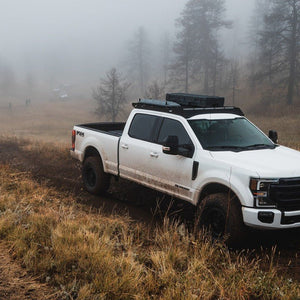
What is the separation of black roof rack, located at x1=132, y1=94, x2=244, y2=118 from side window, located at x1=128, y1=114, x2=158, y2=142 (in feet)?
0.62

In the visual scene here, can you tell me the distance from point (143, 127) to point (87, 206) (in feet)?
5.93

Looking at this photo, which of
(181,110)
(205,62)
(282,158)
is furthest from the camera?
(205,62)

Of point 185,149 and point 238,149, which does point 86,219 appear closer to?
point 185,149

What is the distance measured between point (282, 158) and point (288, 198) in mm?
751

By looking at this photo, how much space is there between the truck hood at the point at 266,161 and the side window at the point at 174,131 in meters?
0.71

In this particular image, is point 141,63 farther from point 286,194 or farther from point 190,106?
point 286,194

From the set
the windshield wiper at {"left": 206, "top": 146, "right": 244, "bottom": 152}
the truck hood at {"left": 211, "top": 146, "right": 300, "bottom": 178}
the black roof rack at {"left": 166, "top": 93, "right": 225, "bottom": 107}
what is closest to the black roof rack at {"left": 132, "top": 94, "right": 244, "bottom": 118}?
the black roof rack at {"left": 166, "top": 93, "right": 225, "bottom": 107}

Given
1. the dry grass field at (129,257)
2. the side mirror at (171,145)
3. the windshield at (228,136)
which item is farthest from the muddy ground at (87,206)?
the windshield at (228,136)

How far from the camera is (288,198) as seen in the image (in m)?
5.29

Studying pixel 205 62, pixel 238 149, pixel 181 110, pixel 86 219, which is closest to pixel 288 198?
pixel 238 149

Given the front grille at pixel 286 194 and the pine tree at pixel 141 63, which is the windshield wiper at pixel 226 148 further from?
the pine tree at pixel 141 63

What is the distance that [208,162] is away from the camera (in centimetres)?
591

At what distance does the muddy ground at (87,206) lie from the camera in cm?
409

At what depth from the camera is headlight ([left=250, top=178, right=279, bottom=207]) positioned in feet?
17.1
